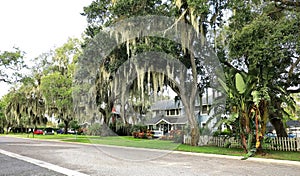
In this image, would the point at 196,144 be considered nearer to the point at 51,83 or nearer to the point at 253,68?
the point at 253,68

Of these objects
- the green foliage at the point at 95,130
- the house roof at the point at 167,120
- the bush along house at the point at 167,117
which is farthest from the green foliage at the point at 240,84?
the bush along house at the point at 167,117

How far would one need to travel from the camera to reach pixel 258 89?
35.7 feet

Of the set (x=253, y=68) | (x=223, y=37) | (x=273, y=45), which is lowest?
(x=253, y=68)

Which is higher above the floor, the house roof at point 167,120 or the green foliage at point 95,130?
the house roof at point 167,120

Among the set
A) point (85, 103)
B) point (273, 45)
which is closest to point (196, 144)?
point (273, 45)

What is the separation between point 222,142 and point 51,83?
56.9ft

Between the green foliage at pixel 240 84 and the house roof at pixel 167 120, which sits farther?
the house roof at pixel 167 120

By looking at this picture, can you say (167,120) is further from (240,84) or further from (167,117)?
(240,84)

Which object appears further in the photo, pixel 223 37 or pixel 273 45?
pixel 223 37

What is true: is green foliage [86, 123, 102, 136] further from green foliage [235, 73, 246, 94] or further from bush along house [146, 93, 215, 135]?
green foliage [235, 73, 246, 94]

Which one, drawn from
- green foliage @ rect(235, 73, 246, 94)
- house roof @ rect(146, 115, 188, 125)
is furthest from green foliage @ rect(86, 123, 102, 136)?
green foliage @ rect(235, 73, 246, 94)

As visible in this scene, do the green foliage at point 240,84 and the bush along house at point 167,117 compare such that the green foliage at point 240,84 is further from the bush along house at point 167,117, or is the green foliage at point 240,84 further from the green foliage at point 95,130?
the bush along house at point 167,117

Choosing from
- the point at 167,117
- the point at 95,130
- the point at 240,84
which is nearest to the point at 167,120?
the point at 167,117

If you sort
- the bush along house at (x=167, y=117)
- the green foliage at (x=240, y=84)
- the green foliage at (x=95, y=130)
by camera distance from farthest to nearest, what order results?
the bush along house at (x=167, y=117)
the green foliage at (x=95, y=130)
the green foliage at (x=240, y=84)
